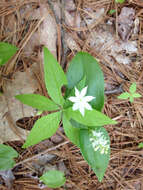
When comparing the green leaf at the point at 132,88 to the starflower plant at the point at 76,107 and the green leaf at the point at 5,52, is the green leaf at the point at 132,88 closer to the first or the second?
the starflower plant at the point at 76,107

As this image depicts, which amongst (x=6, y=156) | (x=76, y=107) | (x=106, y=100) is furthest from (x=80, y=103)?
(x=6, y=156)

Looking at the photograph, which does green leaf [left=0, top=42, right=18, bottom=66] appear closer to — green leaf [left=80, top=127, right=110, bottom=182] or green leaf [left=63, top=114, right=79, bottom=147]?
green leaf [left=63, top=114, right=79, bottom=147]

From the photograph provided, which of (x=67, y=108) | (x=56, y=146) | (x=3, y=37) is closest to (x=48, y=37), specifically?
(x=3, y=37)

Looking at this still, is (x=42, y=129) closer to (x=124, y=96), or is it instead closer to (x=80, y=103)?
(x=80, y=103)

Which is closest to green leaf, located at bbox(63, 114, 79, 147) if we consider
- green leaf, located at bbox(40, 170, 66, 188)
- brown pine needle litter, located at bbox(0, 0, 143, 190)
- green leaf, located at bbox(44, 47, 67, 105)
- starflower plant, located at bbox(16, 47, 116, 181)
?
starflower plant, located at bbox(16, 47, 116, 181)

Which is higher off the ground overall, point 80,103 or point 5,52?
point 5,52

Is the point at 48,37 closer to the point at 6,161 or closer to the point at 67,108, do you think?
the point at 67,108

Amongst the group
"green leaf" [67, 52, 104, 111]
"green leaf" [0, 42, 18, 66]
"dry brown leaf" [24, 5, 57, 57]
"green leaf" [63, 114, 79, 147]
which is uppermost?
"dry brown leaf" [24, 5, 57, 57]
